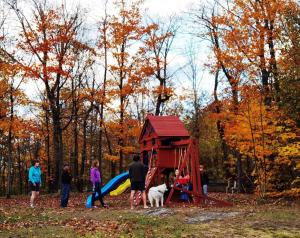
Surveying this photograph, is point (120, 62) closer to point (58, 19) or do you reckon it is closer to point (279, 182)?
point (58, 19)

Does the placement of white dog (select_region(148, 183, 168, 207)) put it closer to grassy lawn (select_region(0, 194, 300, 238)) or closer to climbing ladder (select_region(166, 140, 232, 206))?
climbing ladder (select_region(166, 140, 232, 206))

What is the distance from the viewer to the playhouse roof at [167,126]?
19.4 m

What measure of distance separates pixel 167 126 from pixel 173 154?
1434mm

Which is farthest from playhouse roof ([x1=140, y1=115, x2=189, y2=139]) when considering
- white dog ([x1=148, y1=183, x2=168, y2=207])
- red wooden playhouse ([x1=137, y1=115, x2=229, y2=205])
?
white dog ([x1=148, y1=183, x2=168, y2=207])

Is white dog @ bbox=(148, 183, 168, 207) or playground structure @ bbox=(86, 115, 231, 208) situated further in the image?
playground structure @ bbox=(86, 115, 231, 208)

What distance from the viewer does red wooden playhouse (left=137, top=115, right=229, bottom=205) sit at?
56.8 ft

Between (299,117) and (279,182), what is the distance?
181 inches

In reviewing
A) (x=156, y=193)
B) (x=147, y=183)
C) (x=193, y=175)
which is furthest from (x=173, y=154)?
(x=156, y=193)

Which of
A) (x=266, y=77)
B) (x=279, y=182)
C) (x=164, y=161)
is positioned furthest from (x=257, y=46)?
(x=164, y=161)

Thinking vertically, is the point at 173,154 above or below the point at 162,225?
above

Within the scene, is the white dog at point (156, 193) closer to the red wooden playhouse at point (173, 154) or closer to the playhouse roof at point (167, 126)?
the red wooden playhouse at point (173, 154)

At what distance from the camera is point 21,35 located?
27.9 m

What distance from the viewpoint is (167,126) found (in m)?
20.0

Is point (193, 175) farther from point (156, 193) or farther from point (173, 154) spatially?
point (173, 154)
